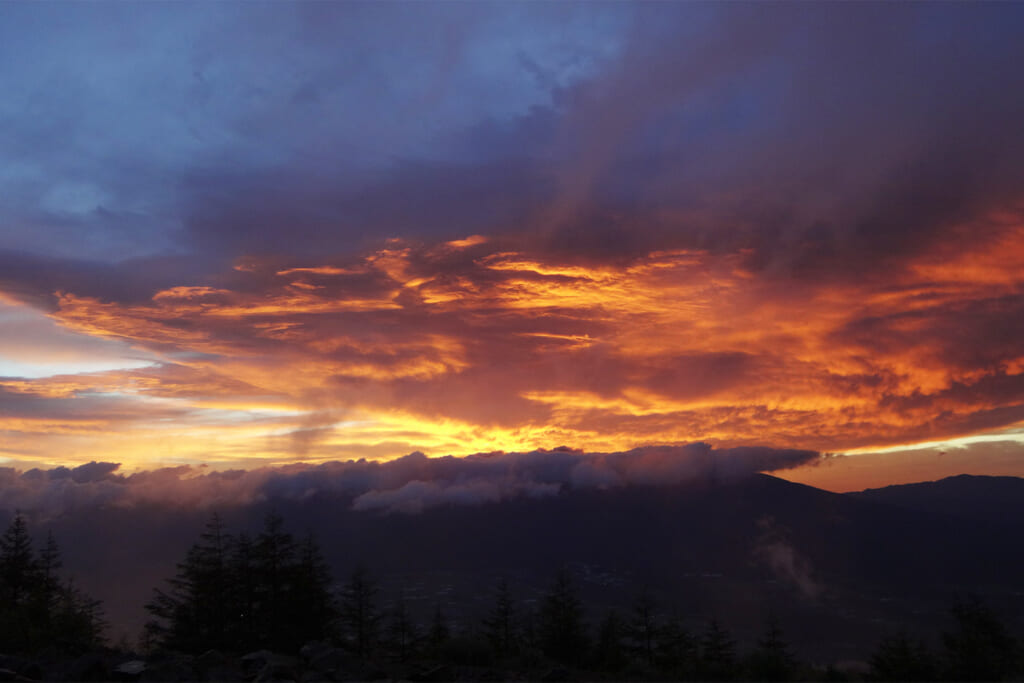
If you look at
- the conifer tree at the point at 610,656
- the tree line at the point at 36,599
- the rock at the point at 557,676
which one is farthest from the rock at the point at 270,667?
the tree line at the point at 36,599

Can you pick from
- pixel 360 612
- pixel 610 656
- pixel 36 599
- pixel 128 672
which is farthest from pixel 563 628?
pixel 36 599

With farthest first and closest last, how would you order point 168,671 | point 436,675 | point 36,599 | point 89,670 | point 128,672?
point 36,599
point 436,675
point 168,671
point 89,670
point 128,672

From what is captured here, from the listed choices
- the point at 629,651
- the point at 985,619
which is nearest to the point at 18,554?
the point at 629,651

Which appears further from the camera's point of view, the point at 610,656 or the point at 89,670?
the point at 610,656

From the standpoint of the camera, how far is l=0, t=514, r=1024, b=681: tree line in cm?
2231

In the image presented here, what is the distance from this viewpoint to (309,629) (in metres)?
31.2

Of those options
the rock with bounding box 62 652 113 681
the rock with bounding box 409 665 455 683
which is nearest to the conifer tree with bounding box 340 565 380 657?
the rock with bounding box 409 665 455 683

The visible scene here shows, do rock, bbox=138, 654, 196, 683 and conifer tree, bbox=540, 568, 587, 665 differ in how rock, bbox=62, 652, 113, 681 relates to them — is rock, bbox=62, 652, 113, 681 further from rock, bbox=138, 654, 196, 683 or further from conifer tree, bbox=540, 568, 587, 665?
conifer tree, bbox=540, 568, 587, 665

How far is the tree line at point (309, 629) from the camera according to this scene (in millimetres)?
22312

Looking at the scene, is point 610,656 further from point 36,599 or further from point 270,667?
point 36,599

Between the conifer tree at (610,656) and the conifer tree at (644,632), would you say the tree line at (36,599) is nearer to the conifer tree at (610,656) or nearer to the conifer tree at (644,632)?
the conifer tree at (610,656)

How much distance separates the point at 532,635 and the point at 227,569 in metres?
22.1

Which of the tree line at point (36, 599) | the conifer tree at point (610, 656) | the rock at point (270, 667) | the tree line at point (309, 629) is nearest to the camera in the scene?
the rock at point (270, 667)

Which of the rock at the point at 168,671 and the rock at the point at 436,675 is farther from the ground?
the rock at the point at 168,671
